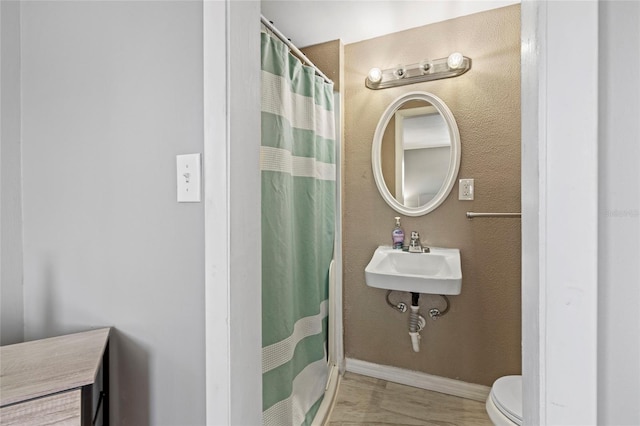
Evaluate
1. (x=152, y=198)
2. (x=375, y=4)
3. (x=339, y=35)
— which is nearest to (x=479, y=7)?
(x=375, y=4)

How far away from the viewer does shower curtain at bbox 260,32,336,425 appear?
4.21ft

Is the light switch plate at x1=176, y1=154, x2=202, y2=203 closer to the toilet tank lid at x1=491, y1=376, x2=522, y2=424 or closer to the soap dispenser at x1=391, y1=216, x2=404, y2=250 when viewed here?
the toilet tank lid at x1=491, y1=376, x2=522, y2=424

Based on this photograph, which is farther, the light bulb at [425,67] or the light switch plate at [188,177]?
the light bulb at [425,67]

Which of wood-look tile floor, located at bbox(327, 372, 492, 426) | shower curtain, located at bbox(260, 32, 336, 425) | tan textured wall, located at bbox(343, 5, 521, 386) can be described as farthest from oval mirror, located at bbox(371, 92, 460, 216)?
wood-look tile floor, located at bbox(327, 372, 492, 426)

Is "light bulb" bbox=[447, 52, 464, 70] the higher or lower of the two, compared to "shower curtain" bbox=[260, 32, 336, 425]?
higher

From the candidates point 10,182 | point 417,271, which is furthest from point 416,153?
point 10,182

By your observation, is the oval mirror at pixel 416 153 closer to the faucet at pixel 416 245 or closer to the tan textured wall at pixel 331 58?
the faucet at pixel 416 245

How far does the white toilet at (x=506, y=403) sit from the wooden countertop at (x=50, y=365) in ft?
4.26

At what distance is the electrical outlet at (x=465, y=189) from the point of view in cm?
186

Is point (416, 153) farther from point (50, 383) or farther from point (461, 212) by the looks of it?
point (50, 383)

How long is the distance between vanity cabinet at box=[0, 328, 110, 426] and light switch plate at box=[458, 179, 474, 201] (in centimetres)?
185

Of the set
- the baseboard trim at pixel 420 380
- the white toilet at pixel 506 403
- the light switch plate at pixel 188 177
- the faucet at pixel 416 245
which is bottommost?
the baseboard trim at pixel 420 380

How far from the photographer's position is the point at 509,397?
1.18 meters

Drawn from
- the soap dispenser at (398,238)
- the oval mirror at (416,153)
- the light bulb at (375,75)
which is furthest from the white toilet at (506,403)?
the light bulb at (375,75)
